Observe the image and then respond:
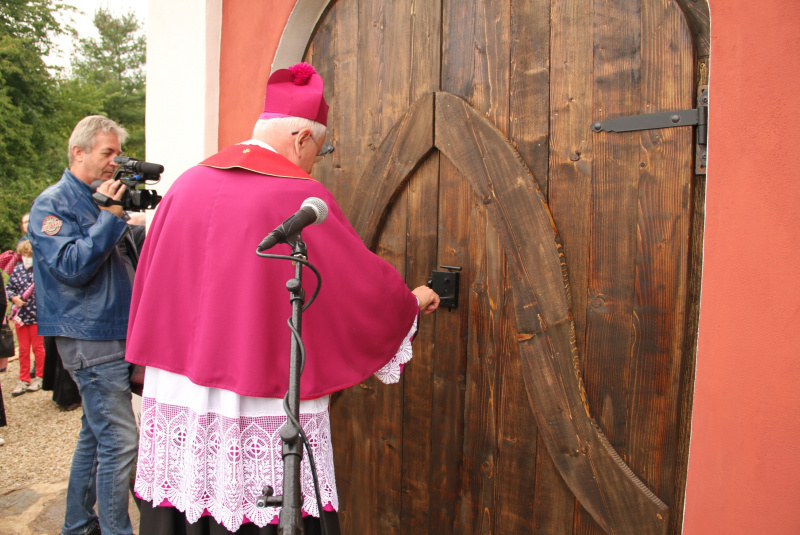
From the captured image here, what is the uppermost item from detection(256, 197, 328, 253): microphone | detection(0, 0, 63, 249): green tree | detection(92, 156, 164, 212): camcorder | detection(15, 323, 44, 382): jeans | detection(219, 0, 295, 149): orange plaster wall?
detection(0, 0, 63, 249): green tree

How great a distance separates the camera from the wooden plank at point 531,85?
195cm

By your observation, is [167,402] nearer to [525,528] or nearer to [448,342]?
[448,342]

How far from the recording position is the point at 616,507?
1.80 m

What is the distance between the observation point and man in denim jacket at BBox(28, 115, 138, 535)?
253cm

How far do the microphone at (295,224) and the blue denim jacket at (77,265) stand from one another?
1.67 meters

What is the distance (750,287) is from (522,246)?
73 centimetres

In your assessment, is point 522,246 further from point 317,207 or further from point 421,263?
point 317,207

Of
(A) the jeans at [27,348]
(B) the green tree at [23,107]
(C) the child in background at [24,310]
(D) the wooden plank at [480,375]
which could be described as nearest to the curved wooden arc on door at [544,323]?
(D) the wooden plank at [480,375]

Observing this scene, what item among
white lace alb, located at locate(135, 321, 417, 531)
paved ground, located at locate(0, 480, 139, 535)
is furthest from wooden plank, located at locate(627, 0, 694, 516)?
paved ground, located at locate(0, 480, 139, 535)

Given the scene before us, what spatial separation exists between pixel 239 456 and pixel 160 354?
41cm

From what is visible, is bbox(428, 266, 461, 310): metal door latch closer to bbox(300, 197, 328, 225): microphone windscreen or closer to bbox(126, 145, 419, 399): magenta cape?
bbox(126, 145, 419, 399): magenta cape

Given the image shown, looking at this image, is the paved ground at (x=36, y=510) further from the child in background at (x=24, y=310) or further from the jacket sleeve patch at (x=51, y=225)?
the child in background at (x=24, y=310)

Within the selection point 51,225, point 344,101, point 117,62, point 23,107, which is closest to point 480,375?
point 344,101

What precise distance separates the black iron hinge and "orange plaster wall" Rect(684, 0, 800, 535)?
0.29 ft
